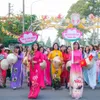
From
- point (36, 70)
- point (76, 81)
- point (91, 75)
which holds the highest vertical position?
point (36, 70)

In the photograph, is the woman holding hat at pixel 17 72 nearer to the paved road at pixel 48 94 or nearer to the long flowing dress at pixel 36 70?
the paved road at pixel 48 94

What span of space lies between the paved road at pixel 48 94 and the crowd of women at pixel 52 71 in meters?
0.26

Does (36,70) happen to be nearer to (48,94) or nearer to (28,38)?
(28,38)

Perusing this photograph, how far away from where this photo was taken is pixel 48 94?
10703 mm

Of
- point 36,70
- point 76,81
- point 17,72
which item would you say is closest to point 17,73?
point 17,72

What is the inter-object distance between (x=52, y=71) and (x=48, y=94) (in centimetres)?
135

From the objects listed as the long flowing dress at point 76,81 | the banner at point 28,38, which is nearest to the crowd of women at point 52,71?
the long flowing dress at point 76,81

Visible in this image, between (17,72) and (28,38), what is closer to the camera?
(28,38)

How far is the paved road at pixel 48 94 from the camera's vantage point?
390 inches

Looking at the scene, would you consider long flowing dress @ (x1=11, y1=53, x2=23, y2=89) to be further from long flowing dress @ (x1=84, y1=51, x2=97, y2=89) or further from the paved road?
long flowing dress @ (x1=84, y1=51, x2=97, y2=89)

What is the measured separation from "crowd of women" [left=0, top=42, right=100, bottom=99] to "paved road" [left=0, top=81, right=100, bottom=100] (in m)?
0.26

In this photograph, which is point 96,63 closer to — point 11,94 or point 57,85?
point 57,85

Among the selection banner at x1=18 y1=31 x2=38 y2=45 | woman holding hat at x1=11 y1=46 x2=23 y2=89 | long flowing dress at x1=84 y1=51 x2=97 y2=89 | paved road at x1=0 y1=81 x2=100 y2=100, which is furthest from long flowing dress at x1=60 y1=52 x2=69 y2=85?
banner at x1=18 y1=31 x2=38 y2=45

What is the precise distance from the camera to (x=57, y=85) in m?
11.8
